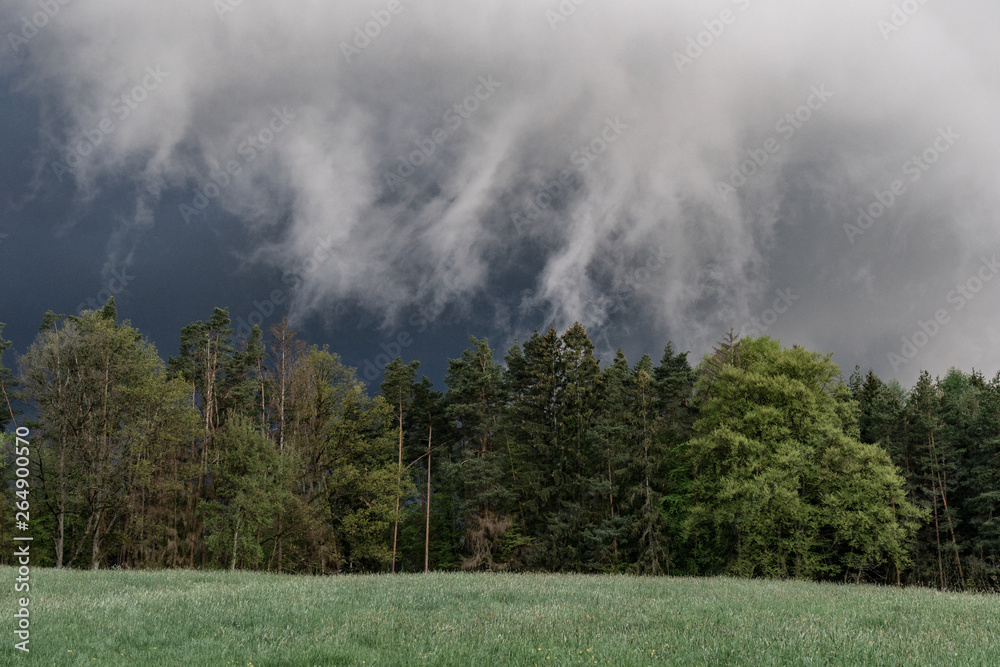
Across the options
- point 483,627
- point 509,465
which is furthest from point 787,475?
point 483,627

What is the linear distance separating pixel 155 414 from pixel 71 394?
5.02m

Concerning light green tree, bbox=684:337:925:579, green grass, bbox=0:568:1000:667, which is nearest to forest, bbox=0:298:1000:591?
light green tree, bbox=684:337:925:579

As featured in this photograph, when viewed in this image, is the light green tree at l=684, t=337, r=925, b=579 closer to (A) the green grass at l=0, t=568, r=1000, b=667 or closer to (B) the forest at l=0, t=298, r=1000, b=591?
(B) the forest at l=0, t=298, r=1000, b=591

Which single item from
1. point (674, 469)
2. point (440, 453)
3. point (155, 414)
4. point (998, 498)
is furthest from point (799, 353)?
point (155, 414)

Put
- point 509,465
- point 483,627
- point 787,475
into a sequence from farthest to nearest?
point 509,465 → point 787,475 → point 483,627

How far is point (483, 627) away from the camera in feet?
37.4

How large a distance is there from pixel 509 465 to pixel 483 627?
121ft

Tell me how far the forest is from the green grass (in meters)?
17.9

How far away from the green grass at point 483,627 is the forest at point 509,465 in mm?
17943

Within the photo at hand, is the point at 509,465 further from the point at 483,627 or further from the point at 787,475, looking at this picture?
the point at 483,627

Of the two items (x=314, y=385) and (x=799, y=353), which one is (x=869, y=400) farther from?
(x=314, y=385)

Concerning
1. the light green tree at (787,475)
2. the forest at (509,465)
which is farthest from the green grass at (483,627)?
the forest at (509,465)

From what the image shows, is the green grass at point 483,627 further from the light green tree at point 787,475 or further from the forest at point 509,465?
the forest at point 509,465

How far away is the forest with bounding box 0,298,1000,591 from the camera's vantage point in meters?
35.4
